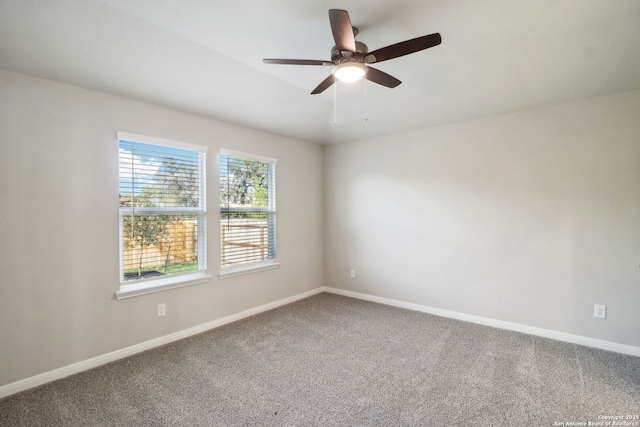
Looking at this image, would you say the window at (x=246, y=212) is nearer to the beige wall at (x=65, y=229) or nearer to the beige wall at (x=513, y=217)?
the beige wall at (x=65, y=229)

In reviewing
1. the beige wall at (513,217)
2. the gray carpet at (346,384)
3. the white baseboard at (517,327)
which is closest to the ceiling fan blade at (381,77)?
the beige wall at (513,217)

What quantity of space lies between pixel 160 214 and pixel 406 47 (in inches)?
103

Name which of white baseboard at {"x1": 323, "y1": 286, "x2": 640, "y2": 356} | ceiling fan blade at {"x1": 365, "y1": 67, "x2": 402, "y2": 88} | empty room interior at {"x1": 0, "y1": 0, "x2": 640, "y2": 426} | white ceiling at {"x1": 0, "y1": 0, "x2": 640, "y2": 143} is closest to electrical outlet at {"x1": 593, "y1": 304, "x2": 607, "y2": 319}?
empty room interior at {"x1": 0, "y1": 0, "x2": 640, "y2": 426}

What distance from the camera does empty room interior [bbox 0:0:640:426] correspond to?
204 cm

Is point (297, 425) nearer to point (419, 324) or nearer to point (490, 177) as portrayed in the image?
point (419, 324)

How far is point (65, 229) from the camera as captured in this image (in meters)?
2.45

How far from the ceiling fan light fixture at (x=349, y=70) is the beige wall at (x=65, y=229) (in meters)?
1.91

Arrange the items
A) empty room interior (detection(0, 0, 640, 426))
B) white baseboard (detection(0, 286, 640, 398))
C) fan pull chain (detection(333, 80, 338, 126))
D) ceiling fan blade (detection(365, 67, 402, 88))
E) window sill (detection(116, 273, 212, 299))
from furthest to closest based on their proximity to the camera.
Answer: fan pull chain (detection(333, 80, 338, 126)), window sill (detection(116, 273, 212, 299)), white baseboard (detection(0, 286, 640, 398)), ceiling fan blade (detection(365, 67, 402, 88)), empty room interior (detection(0, 0, 640, 426))

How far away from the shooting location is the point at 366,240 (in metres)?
4.45

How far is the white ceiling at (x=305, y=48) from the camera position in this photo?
6.38 ft

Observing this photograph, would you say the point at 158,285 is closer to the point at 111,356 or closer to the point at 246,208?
the point at 111,356

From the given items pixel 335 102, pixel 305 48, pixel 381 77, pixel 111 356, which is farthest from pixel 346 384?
pixel 335 102

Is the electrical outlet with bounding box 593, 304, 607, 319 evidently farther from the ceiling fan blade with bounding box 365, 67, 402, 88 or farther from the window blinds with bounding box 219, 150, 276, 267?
the window blinds with bounding box 219, 150, 276, 267

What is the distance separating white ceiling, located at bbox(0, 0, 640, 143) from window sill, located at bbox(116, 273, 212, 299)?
5.74 feet
